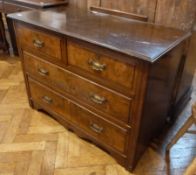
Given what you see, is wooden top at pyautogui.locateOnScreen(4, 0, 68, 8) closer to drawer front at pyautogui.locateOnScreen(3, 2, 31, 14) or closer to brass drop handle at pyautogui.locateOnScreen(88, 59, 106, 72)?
drawer front at pyautogui.locateOnScreen(3, 2, 31, 14)

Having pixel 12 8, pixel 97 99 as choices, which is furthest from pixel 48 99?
pixel 12 8

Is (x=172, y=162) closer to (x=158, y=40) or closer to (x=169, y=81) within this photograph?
(x=169, y=81)

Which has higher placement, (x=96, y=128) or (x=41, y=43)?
(x=41, y=43)

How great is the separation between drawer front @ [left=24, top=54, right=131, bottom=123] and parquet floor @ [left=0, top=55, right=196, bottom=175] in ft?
1.22

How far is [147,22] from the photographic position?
4.26 feet

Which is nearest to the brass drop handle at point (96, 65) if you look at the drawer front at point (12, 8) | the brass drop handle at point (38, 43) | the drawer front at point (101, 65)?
the drawer front at point (101, 65)

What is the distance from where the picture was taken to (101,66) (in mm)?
1053

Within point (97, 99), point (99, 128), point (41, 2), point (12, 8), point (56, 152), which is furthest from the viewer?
point (12, 8)

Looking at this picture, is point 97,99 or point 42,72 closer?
point 97,99

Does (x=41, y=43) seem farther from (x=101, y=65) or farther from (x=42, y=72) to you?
(x=101, y=65)

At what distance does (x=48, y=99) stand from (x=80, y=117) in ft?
1.04

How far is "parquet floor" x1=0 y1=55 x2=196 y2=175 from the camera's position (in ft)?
4.23

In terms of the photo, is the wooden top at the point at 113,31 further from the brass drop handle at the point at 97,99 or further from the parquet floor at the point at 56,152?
the parquet floor at the point at 56,152

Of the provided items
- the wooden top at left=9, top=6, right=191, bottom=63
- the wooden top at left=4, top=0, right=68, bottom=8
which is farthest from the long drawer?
the wooden top at left=4, top=0, right=68, bottom=8
